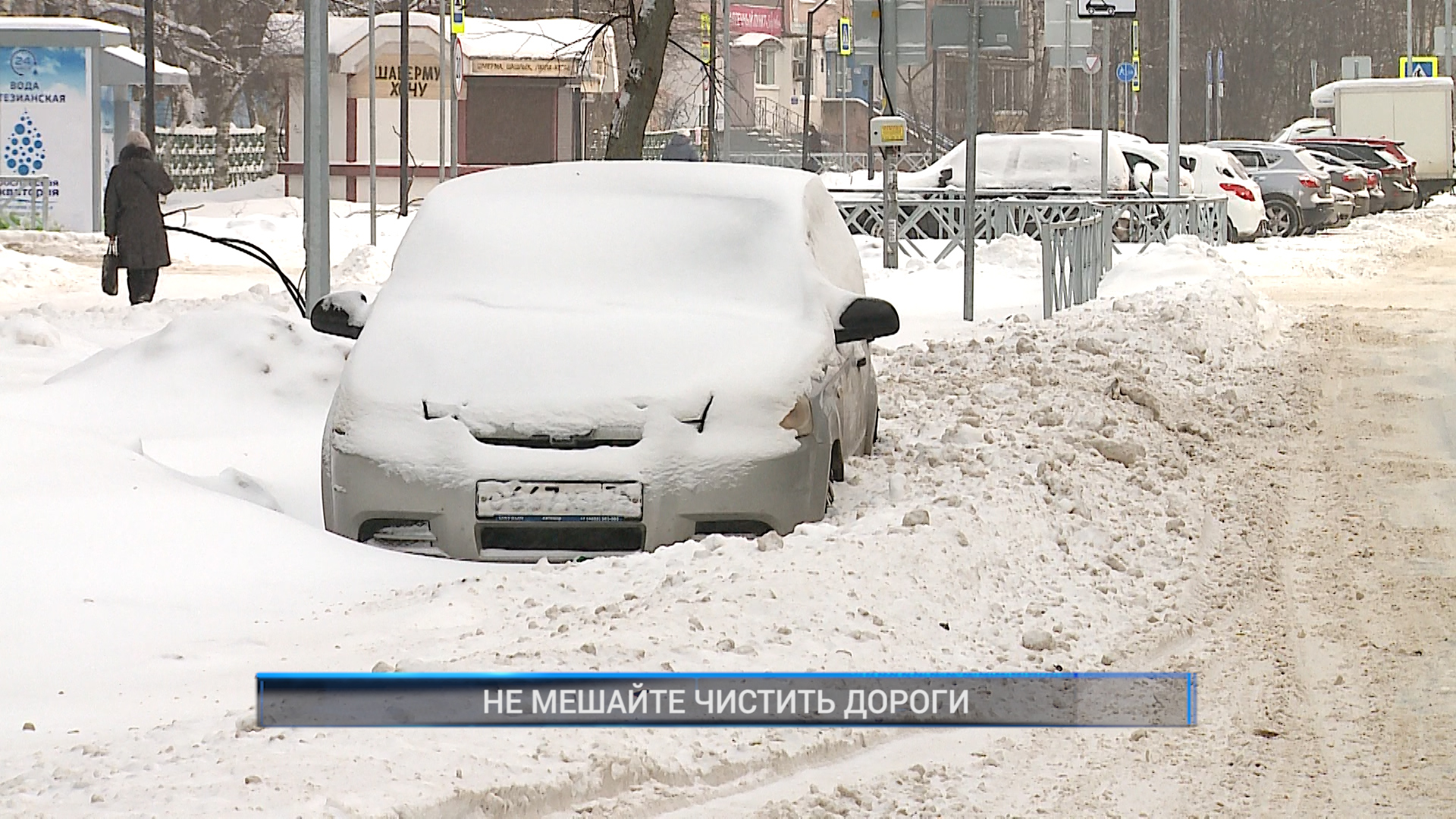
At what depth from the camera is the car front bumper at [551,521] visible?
24.5 ft

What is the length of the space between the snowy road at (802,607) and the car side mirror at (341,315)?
2.70ft

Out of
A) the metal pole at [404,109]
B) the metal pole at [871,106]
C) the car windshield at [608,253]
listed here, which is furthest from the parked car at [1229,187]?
the car windshield at [608,253]

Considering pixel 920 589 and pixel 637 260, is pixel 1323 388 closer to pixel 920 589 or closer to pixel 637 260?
pixel 637 260

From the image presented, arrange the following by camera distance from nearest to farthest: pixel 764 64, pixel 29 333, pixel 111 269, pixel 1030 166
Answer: pixel 29 333
pixel 111 269
pixel 1030 166
pixel 764 64

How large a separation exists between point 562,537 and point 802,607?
1.42m

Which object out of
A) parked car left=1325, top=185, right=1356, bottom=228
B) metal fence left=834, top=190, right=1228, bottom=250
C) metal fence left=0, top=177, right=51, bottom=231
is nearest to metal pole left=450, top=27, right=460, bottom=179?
metal fence left=834, top=190, right=1228, bottom=250

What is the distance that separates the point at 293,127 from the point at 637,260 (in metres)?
38.9

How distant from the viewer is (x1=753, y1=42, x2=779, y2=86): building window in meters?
91.0

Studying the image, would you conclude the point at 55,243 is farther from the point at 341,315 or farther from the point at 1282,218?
the point at 341,315

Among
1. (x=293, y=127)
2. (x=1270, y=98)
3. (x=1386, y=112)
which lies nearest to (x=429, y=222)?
(x=293, y=127)

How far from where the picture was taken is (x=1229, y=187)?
112 ft

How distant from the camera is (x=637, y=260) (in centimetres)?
855

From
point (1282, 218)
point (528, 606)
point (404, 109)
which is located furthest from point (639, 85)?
point (1282, 218)

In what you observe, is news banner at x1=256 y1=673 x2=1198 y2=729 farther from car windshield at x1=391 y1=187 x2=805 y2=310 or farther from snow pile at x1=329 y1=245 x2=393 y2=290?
snow pile at x1=329 y1=245 x2=393 y2=290
